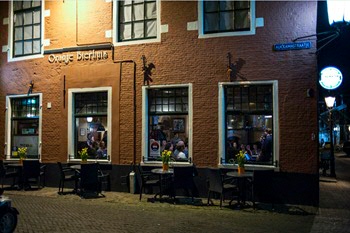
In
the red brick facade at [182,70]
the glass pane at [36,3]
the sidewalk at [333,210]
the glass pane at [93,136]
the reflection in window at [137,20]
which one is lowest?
the sidewalk at [333,210]

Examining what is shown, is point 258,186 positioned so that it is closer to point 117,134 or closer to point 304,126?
point 304,126

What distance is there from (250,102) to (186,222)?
4.22 meters

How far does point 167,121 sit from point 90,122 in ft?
8.88

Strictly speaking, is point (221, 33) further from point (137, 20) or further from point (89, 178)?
point (89, 178)

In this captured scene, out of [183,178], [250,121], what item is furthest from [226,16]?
[183,178]

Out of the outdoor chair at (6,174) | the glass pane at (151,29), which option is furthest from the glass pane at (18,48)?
the glass pane at (151,29)

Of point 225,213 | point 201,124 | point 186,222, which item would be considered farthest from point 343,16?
point 186,222

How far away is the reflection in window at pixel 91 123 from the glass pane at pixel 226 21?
14.0 feet

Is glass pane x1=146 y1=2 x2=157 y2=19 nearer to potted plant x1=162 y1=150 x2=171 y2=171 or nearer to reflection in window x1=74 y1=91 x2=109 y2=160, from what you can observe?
reflection in window x1=74 y1=91 x2=109 y2=160

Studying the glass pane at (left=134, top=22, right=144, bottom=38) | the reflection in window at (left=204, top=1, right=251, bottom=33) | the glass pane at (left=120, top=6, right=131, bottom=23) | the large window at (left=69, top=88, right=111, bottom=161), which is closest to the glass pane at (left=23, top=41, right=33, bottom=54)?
the large window at (left=69, top=88, right=111, bottom=161)

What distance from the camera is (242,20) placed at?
10477 mm

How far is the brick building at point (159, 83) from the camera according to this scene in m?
9.73

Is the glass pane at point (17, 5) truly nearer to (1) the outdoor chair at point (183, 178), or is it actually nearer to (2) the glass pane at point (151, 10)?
(2) the glass pane at point (151, 10)

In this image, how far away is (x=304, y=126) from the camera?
31.4ft
